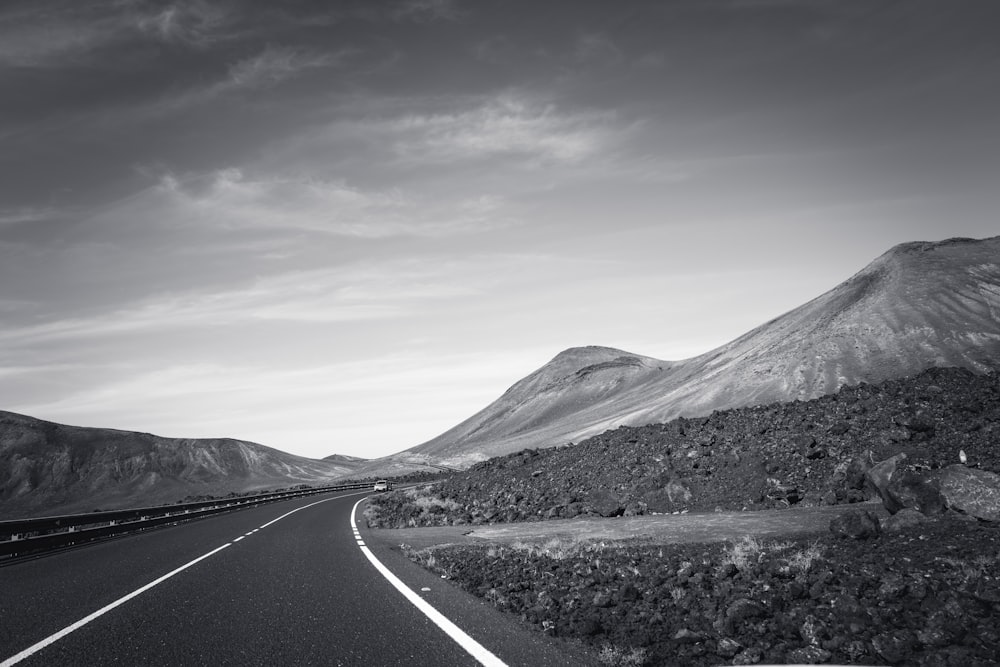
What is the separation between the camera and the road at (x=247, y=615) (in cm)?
579

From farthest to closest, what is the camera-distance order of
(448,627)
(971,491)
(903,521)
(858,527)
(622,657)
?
1. (971,491)
2. (903,521)
3. (858,527)
4. (448,627)
5. (622,657)

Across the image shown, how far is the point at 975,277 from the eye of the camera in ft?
308

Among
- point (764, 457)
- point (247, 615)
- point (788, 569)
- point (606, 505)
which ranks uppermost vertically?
point (247, 615)

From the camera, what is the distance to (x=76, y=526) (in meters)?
24.4

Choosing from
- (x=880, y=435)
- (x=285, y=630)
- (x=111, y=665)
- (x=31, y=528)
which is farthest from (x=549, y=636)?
(x=880, y=435)

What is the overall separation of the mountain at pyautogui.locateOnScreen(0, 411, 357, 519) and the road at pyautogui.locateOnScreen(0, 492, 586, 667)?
11769 cm

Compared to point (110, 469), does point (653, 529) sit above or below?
below

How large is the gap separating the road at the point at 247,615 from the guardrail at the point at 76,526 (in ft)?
11.7

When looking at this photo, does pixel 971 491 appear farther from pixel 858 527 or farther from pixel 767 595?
pixel 767 595

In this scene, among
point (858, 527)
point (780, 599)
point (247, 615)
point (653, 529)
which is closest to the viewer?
point (780, 599)

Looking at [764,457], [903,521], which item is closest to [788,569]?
[903,521]

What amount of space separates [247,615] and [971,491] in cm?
1345

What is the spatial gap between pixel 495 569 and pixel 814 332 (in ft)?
321

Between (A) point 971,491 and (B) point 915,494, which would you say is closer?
(A) point 971,491
